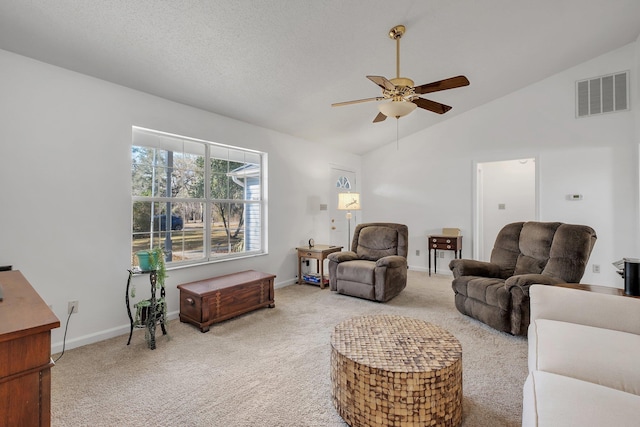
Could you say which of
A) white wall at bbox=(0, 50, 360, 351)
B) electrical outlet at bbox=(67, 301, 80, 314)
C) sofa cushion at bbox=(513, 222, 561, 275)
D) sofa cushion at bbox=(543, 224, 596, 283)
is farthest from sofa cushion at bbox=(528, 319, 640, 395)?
electrical outlet at bbox=(67, 301, 80, 314)

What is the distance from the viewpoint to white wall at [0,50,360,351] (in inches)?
90.4

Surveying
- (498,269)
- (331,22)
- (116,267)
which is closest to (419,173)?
(498,269)

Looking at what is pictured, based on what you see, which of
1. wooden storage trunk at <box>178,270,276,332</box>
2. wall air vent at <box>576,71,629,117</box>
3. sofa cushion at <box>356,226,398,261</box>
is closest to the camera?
wooden storage trunk at <box>178,270,276,332</box>

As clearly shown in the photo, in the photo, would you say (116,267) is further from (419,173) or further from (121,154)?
(419,173)

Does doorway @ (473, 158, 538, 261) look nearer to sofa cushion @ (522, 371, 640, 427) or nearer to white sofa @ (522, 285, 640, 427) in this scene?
white sofa @ (522, 285, 640, 427)

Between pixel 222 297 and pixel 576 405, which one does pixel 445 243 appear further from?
pixel 576 405

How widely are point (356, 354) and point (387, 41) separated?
2.79m

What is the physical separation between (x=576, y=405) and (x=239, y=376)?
1883 millimetres

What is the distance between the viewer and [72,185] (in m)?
2.56

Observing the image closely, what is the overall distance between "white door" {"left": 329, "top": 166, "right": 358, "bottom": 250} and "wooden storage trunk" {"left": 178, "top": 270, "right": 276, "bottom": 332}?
2.37 meters

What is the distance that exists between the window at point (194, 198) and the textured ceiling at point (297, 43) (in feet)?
1.78

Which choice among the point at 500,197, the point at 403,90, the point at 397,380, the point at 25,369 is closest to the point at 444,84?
the point at 403,90

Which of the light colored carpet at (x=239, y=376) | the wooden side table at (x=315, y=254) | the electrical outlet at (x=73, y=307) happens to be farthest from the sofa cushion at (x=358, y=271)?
the electrical outlet at (x=73, y=307)

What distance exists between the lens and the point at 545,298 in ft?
6.45
